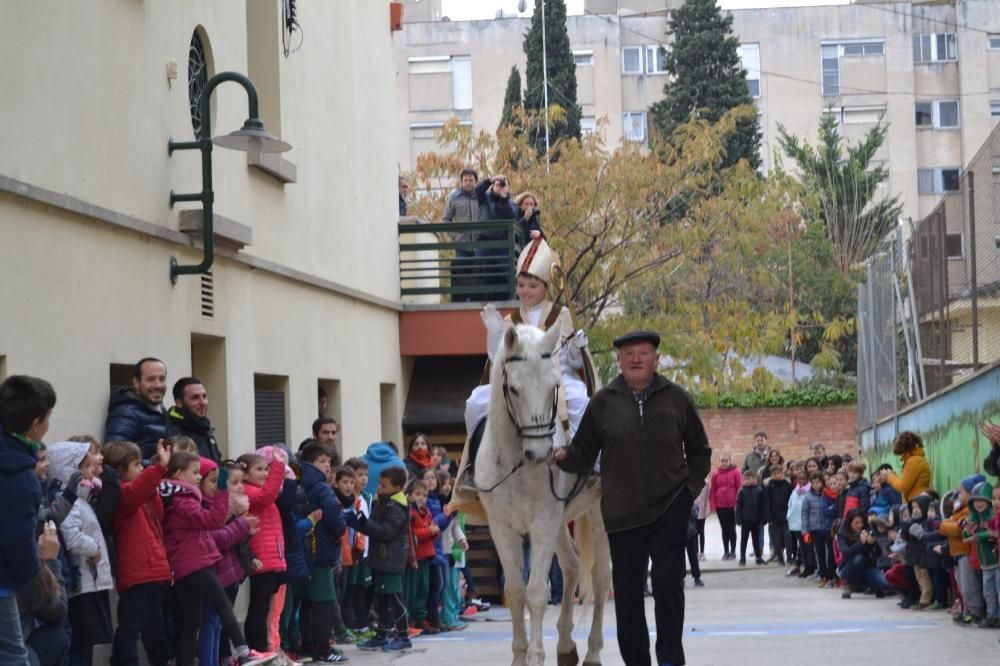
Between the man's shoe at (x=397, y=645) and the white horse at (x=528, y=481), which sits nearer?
the white horse at (x=528, y=481)

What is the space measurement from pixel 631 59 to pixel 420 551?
49.4 m

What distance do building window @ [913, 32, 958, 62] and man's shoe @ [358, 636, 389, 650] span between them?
5218 cm

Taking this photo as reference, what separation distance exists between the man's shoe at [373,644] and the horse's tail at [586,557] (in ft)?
9.79

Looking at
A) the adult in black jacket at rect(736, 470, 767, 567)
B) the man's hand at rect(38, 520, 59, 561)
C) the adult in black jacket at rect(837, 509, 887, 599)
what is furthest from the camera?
the adult in black jacket at rect(736, 470, 767, 567)

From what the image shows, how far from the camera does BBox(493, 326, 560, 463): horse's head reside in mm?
10438

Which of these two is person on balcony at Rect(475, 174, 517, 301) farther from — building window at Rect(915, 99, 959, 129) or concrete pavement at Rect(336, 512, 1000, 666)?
building window at Rect(915, 99, 959, 129)

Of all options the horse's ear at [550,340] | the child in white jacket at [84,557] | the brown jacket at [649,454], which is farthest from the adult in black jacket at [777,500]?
the child in white jacket at [84,557]

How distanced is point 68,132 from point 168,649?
12.8 feet

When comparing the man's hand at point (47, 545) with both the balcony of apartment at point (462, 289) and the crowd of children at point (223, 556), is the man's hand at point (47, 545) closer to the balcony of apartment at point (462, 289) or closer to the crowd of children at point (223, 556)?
the crowd of children at point (223, 556)

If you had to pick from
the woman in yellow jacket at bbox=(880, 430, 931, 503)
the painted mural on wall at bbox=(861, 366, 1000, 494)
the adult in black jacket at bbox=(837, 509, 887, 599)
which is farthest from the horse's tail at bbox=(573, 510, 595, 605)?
the adult in black jacket at bbox=(837, 509, 887, 599)

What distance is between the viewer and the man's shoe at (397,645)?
1458 cm

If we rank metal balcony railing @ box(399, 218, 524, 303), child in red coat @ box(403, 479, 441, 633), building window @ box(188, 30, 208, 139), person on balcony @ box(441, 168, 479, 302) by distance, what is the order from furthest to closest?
person on balcony @ box(441, 168, 479, 302) < metal balcony railing @ box(399, 218, 524, 303) < child in red coat @ box(403, 479, 441, 633) < building window @ box(188, 30, 208, 139)

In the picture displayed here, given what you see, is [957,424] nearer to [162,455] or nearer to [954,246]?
[954,246]

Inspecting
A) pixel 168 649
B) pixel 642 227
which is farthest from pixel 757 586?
pixel 168 649
